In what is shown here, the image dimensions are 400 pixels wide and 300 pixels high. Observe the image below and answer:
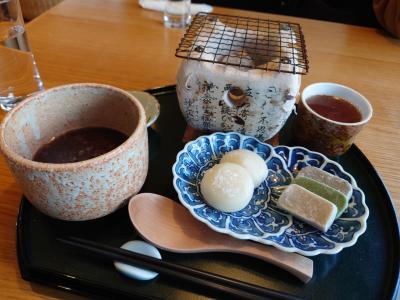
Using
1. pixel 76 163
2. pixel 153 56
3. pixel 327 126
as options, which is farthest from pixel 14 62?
pixel 327 126

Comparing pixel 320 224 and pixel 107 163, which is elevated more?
pixel 107 163

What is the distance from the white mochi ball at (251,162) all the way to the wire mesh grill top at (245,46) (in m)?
0.18

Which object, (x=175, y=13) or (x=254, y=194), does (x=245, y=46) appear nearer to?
(x=254, y=194)

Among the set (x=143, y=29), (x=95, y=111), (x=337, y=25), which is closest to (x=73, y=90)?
(x=95, y=111)

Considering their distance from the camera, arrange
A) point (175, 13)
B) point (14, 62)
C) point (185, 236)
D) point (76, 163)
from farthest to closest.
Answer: point (175, 13)
point (14, 62)
point (185, 236)
point (76, 163)

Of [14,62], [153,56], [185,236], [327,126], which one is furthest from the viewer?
[153,56]

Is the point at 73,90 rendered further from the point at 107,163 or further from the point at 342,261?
the point at 342,261

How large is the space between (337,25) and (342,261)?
1159mm

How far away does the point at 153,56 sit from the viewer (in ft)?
3.85

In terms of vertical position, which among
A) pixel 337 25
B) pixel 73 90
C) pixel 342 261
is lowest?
pixel 342 261

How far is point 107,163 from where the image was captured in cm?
51

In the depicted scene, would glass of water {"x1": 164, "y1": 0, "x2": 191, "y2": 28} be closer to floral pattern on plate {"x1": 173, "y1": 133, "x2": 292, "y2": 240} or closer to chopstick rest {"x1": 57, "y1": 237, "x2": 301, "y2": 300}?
floral pattern on plate {"x1": 173, "y1": 133, "x2": 292, "y2": 240}

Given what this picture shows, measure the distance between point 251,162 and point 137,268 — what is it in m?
0.30

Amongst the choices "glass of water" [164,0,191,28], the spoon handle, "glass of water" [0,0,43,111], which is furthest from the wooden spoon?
"glass of water" [164,0,191,28]
